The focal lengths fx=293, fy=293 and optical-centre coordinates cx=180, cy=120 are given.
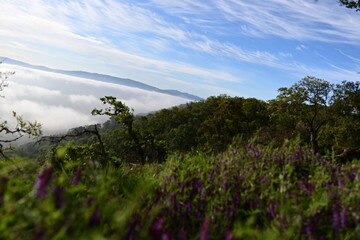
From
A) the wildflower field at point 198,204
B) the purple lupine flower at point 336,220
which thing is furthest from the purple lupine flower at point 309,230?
the purple lupine flower at point 336,220

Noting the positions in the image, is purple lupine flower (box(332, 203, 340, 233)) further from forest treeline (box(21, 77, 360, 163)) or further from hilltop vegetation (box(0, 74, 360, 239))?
forest treeline (box(21, 77, 360, 163))

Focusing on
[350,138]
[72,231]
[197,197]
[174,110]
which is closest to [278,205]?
[197,197]

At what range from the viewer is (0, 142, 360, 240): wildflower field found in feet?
5.70

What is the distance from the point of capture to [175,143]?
65.4 meters

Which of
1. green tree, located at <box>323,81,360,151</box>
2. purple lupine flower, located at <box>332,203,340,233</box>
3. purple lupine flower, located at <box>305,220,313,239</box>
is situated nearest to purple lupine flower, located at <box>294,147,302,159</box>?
purple lupine flower, located at <box>332,203,340,233</box>

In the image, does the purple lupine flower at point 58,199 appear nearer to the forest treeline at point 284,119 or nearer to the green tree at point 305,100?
the forest treeline at point 284,119

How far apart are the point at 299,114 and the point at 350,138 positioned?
6.59 meters

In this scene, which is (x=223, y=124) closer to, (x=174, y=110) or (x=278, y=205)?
(x=174, y=110)

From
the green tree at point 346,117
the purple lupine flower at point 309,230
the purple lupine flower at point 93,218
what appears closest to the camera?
the purple lupine flower at point 93,218

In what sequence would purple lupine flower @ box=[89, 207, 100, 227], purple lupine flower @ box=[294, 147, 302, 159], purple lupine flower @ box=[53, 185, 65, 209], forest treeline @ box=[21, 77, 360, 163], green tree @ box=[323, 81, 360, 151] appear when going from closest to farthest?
1. purple lupine flower @ box=[89, 207, 100, 227]
2. purple lupine flower @ box=[53, 185, 65, 209]
3. purple lupine flower @ box=[294, 147, 302, 159]
4. forest treeline @ box=[21, 77, 360, 163]
5. green tree @ box=[323, 81, 360, 151]

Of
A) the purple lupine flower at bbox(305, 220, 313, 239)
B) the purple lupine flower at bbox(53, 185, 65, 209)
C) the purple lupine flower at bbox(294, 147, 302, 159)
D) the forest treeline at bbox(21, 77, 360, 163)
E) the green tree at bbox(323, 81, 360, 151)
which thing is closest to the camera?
the purple lupine flower at bbox(53, 185, 65, 209)

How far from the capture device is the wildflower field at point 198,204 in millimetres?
1738

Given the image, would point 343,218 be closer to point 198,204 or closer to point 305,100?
point 198,204

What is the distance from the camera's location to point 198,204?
108 inches
